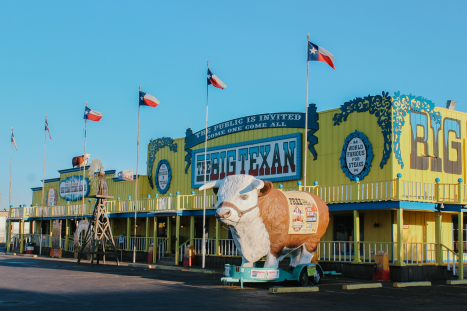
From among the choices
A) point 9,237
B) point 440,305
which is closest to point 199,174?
point 440,305

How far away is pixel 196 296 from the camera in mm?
12516

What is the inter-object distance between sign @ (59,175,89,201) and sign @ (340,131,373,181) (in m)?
23.0

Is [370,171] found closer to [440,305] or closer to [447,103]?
[447,103]

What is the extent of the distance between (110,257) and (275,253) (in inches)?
748

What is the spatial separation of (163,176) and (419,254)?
1738 centimetres

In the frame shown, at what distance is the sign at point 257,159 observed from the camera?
23884 mm

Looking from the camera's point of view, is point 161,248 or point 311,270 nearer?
point 311,270

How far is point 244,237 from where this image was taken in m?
14.3

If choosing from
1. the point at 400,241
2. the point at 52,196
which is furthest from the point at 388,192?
the point at 52,196

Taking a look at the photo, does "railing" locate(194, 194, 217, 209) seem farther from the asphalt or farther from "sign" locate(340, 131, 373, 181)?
the asphalt

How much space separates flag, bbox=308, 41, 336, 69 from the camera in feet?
67.9

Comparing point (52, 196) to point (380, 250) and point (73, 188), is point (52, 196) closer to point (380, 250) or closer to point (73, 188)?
point (73, 188)

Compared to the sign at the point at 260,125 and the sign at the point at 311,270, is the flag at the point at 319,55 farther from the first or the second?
the sign at the point at 311,270

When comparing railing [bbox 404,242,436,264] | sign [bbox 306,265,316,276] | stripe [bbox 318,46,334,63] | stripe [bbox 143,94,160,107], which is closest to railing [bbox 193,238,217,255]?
stripe [bbox 143,94,160,107]
